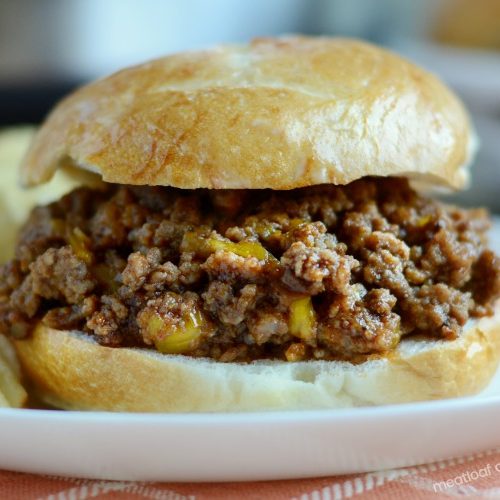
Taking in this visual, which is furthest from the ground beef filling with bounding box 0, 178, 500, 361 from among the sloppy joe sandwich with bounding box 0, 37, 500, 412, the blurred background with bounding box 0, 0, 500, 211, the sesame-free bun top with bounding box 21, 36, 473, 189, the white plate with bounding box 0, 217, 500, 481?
the blurred background with bounding box 0, 0, 500, 211

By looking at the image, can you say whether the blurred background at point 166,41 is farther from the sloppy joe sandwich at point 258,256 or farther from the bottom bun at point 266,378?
the bottom bun at point 266,378

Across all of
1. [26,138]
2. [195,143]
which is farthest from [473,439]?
[26,138]

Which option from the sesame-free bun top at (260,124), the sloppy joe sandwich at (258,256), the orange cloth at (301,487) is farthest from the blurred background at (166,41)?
the orange cloth at (301,487)

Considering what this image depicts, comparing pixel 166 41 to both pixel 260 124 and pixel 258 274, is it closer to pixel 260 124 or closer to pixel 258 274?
pixel 260 124

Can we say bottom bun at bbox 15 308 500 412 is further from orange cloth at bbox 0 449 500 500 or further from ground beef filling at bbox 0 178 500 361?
orange cloth at bbox 0 449 500 500

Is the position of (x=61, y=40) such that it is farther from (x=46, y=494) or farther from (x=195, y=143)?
(x=46, y=494)
